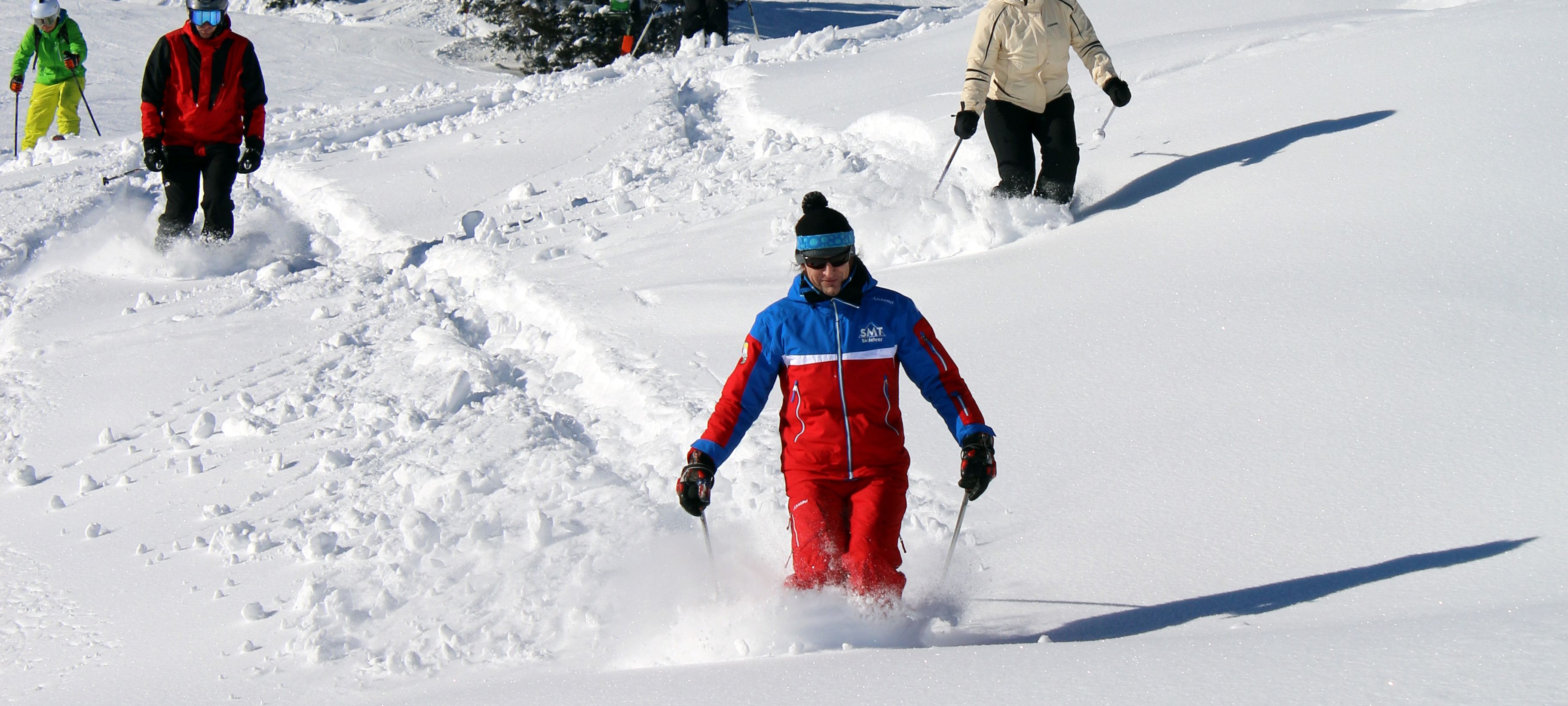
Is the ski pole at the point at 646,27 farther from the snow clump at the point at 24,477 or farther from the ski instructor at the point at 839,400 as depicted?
the ski instructor at the point at 839,400

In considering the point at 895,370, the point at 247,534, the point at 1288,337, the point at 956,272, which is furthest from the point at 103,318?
the point at 1288,337

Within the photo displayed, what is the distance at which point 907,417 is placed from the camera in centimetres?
484

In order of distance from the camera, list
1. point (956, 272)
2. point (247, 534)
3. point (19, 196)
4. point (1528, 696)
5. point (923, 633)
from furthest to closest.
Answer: point (19, 196)
point (956, 272)
point (247, 534)
point (923, 633)
point (1528, 696)

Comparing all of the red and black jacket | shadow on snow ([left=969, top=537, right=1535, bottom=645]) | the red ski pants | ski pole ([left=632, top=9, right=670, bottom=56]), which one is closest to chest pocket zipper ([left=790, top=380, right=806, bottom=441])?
the red ski pants

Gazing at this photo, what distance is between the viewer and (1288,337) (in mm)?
4586

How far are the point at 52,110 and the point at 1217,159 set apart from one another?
11232 mm

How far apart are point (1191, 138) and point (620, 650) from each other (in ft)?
16.4

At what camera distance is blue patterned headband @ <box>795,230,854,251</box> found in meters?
3.38

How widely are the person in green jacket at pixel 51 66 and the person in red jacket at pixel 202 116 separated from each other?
501cm

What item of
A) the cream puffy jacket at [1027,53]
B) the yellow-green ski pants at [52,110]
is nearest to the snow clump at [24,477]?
the cream puffy jacket at [1027,53]

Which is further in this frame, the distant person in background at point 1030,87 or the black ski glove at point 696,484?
the distant person in background at point 1030,87

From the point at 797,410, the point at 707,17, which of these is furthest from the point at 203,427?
the point at 707,17

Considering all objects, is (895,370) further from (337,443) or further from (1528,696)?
(337,443)

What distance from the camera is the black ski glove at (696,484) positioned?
11.0ft
